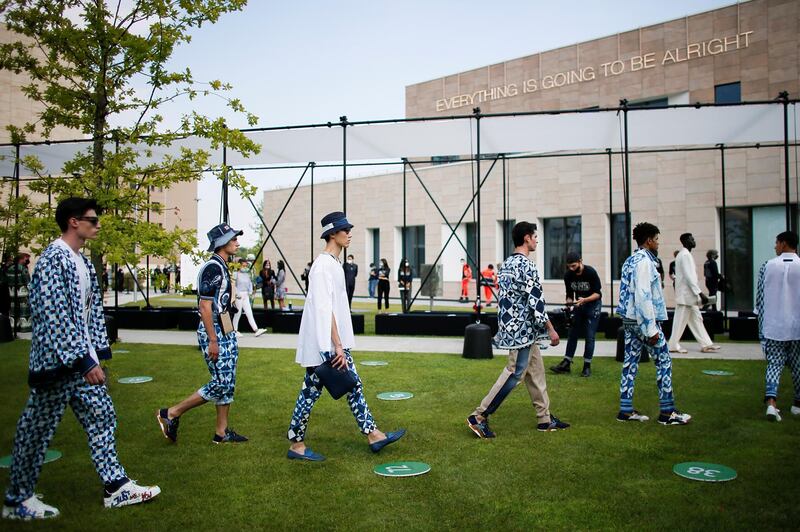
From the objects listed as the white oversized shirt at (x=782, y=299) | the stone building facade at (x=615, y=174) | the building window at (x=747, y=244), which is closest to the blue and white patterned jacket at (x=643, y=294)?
the white oversized shirt at (x=782, y=299)

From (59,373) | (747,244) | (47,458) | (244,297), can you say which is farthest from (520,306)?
(747,244)

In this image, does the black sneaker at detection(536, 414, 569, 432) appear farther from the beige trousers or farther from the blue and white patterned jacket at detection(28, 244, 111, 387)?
the blue and white patterned jacket at detection(28, 244, 111, 387)

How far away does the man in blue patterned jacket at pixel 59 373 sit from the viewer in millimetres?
3357

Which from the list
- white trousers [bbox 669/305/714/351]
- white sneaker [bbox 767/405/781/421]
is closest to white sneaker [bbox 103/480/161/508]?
white sneaker [bbox 767/405/781/421]

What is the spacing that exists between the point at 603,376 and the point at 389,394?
3048 millimetres

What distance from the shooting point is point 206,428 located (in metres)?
5.61

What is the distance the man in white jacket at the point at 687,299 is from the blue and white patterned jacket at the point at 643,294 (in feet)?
15.6

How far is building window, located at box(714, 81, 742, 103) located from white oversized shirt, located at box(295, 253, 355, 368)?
22.1 m

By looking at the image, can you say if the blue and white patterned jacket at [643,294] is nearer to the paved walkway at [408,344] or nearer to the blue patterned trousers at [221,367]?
the blue patterned trousers at [221,367]

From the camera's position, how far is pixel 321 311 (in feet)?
14.5

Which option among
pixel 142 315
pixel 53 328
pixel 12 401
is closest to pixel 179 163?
pixel 12 401

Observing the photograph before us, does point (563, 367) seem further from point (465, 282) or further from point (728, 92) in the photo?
point (728, 92)

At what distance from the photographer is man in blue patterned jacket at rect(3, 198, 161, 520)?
3357 mm

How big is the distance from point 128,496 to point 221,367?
4.51 feet
